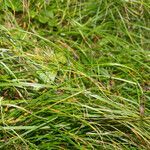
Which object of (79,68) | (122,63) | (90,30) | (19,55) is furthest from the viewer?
(90,30)

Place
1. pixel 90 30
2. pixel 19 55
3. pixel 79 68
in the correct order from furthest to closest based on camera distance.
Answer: pixel 90 30 → pixel 79 68 → pixel 19 55

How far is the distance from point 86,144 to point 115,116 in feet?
0.61

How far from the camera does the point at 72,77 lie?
86.2 inches

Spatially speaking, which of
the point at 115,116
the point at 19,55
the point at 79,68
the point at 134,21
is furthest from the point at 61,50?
the point at 134,21

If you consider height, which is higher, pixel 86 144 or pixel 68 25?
pixel 68 25

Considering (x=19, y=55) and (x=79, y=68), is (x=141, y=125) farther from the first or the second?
(x=19, y=55)

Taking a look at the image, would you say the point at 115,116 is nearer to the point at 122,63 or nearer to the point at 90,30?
the point at 122,63

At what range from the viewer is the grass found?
1.93 m

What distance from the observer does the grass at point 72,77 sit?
6.33 feet

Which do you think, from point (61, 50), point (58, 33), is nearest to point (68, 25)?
point (58, 33)

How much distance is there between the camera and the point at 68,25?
2586 millimetres

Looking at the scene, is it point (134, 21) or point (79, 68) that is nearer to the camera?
point (79, 68)

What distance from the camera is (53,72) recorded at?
2092 millimetres

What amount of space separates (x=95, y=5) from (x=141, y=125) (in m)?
0.99
